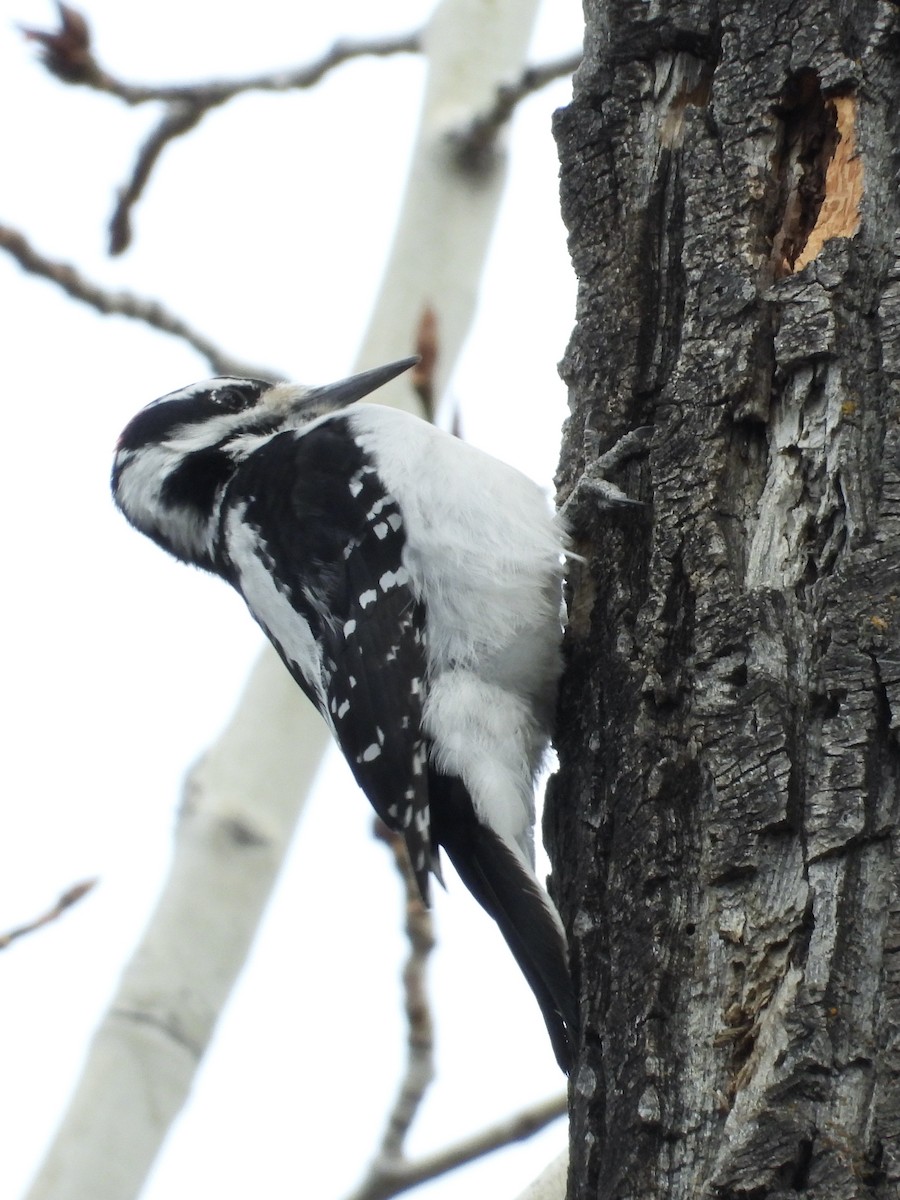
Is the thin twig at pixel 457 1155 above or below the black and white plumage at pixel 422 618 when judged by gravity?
below

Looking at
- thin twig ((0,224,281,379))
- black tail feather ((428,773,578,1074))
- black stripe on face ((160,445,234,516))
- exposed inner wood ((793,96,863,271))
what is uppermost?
thin twig ((0,224,281,379))

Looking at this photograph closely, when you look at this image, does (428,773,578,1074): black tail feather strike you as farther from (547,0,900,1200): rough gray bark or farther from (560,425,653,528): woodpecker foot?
(560,425,653,528): woodpecker foot

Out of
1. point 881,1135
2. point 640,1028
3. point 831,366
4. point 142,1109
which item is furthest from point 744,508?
point 142,1109

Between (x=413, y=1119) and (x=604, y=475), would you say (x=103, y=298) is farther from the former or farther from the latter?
(x=413, y=1119)

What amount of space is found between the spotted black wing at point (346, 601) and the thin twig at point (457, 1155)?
56 centimetres

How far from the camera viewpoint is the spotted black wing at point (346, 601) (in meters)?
3.11

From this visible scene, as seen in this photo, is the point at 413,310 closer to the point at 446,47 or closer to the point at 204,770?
the point at 446,47

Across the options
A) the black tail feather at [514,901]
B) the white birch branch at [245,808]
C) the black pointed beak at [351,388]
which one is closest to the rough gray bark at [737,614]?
the black tail feather at [514,901]

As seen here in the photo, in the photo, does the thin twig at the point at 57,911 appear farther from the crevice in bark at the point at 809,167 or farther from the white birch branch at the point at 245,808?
the crevice in bark at the point at 809,167

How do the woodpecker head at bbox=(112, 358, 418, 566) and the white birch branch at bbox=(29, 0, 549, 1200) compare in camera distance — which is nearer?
the white birch branch at bbox=(29, 0, 549, 1200)

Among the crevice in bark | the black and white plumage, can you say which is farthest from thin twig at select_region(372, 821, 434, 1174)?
the crevice in bark

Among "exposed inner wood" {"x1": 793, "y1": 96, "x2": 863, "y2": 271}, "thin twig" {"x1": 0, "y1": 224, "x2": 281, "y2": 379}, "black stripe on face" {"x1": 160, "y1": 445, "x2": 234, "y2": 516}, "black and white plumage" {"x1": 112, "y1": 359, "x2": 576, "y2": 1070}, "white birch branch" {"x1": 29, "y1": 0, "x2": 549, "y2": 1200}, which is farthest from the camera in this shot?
"black stripe on face" {"x1": 160, "y1": 445, "x2": 234, "y2": 516}

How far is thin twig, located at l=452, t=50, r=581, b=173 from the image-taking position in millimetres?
4047

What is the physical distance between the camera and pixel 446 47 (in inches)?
174
